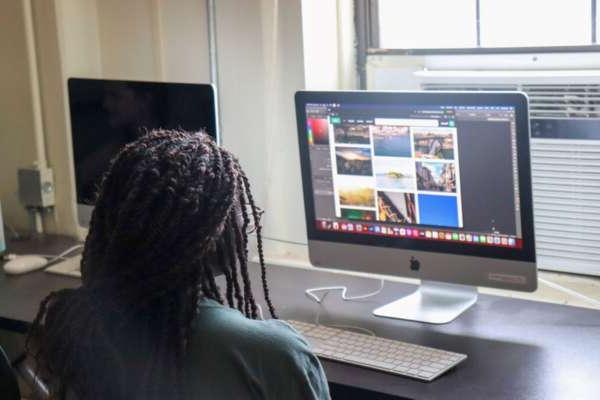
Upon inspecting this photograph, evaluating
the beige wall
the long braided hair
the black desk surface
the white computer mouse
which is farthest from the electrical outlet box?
the long braided hair

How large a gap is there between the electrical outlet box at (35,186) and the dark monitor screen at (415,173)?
1100 millimetres

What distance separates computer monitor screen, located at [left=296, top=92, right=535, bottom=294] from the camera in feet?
6.51

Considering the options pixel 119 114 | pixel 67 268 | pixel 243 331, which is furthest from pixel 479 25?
pixel 243 331

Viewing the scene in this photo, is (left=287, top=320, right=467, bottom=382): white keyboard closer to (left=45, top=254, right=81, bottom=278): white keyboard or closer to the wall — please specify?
(left=45, top=254, right=81, bottom=278): white keyboard

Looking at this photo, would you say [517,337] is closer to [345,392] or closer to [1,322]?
[345,392]

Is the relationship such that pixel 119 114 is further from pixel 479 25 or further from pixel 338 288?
pixel 479 25

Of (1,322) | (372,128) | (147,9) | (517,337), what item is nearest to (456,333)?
(517,337)

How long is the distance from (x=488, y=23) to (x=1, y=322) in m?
1.49

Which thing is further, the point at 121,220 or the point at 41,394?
the point at 41,394

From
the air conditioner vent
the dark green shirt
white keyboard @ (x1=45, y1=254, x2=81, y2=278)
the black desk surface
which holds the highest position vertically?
the air conditioner vent

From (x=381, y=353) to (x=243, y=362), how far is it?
0.57 meters

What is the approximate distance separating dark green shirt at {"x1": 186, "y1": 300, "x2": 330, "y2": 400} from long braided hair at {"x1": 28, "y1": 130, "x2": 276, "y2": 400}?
0.02 metres

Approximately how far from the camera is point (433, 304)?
2.18 meters

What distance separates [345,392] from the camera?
5.95 feet
